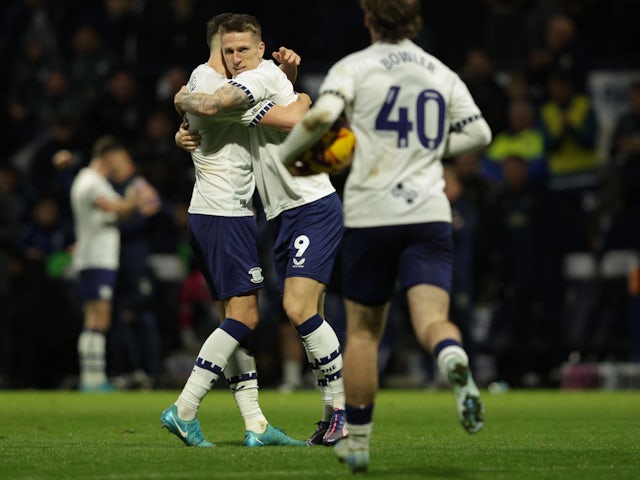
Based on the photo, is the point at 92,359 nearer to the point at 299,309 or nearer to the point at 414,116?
the point at 299,309

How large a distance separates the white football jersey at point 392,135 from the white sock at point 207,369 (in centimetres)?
202

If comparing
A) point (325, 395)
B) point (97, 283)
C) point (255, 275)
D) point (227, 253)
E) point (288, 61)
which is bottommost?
point (325, 395)

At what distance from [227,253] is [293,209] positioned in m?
0.53

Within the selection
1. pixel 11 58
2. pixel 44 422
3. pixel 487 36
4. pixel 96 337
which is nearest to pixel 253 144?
pixel 44 422

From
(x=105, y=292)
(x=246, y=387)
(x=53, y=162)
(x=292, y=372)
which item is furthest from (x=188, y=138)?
(x=53, y=162)

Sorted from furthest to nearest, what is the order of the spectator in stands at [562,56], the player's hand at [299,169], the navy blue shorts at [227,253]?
the spectator in stands at [562,56] < the navy blue shorts at [227,253] < the player's hand at [299,169]

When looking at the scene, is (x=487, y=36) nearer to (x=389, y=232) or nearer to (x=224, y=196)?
(x=224, y=196)

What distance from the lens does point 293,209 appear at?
29.9 ft

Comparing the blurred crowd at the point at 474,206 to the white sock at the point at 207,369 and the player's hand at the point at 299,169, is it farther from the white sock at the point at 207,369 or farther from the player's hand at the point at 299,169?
the player's hand at the point at 299,169

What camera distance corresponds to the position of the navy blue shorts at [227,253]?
8906 millimetres

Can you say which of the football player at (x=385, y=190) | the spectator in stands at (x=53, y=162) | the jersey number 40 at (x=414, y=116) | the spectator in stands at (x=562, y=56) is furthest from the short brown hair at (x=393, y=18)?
the spectator in stands at (x=53, y=162)

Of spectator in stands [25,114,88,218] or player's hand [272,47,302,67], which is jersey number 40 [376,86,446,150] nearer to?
player's hand [272,47,302,67]

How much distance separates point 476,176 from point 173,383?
185 inches

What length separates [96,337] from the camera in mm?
17078
